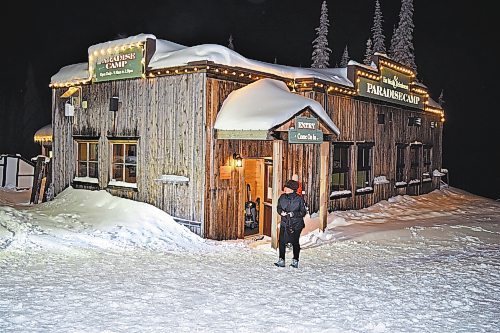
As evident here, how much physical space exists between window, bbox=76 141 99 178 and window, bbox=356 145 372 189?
901 cm

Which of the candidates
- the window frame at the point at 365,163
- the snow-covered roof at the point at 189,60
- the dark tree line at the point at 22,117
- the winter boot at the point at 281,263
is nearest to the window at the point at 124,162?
the snow-covered roof at the point at 189,60

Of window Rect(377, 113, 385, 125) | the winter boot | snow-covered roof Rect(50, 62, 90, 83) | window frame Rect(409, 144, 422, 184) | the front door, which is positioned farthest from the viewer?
window frame Rect(409, 144, 422, 184)

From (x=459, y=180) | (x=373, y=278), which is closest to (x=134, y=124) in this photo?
(x=373, y=278)

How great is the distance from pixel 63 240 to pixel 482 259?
8963 mm

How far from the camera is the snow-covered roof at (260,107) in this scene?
11906 millimetres

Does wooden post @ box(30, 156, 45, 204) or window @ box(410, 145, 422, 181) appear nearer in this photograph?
wooden post @ box(30, 156, 45, 204)

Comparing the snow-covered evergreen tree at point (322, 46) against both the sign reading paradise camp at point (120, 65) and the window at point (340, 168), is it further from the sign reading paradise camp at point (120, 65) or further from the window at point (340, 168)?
the sign reading paradise camp at point (120, 65)

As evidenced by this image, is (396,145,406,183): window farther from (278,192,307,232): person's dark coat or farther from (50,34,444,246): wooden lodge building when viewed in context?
(278,192,307,232): person's dark coat

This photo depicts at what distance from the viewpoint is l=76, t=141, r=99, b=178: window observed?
16.2m

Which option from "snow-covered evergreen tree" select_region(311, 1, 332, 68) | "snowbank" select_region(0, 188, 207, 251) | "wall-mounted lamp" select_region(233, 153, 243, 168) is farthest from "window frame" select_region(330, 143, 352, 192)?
"snow-covered evergreen tree" select_region(311, 1, 332, 68)

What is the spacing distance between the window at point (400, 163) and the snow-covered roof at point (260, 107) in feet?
30.4

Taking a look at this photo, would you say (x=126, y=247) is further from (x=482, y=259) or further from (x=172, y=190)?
(x=482, y=259)

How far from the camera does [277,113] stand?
1196 cm

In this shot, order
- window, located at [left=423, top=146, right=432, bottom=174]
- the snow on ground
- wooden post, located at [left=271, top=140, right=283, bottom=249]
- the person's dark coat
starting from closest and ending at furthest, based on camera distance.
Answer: the snow on ground, the person's dark coat, wooden post, located at [left=271, top=140, right=283, bottom=249], window, located at [left=423, top=146, right=432, bottom=174]
